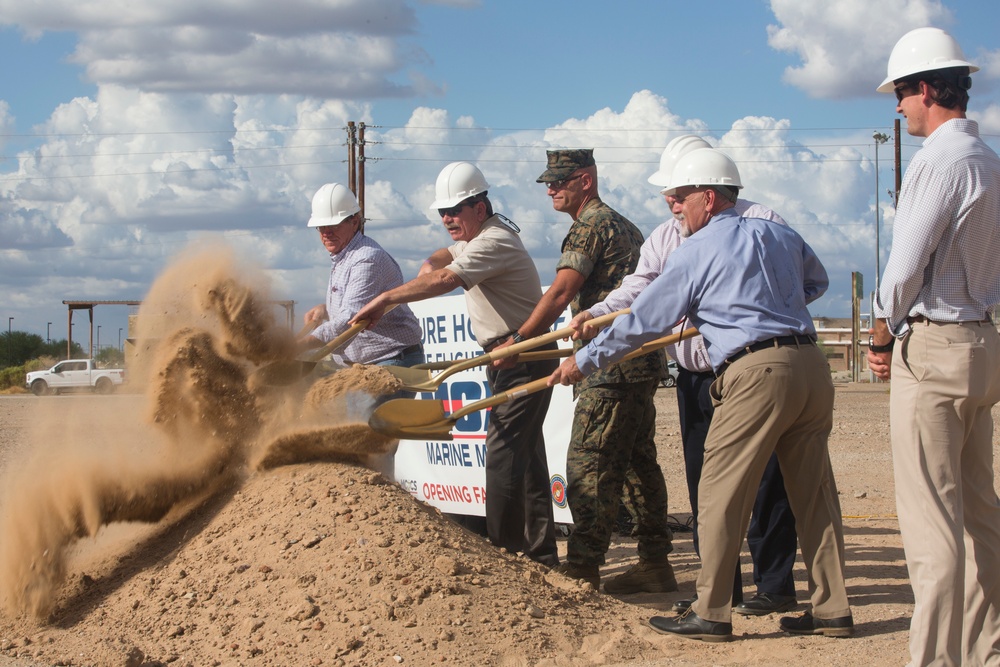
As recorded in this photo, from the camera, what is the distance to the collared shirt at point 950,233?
379 centimetres

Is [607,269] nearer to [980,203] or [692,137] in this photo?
[692,137]

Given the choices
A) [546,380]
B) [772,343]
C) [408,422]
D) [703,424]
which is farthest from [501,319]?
[772,343]

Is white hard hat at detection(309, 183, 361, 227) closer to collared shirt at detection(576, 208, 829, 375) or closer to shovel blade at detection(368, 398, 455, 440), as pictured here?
shovel blade at detection(368, 398, 455, 440)

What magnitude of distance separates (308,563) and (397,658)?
826 millimetres

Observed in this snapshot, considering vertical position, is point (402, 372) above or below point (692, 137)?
below

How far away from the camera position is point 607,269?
588 centimetres

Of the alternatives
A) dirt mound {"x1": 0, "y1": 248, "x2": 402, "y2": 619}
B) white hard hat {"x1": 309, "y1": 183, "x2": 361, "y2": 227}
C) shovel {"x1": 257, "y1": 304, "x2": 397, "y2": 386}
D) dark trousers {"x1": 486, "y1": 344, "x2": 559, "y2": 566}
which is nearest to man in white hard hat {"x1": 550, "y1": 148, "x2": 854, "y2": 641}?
dark trousers {"x1": 486, "y1": 344, "x2": 559, "y2": 566}

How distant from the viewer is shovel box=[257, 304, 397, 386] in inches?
229

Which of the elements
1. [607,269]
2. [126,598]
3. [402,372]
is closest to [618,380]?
[607,269]

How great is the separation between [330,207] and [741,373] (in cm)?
329

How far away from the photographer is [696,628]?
182 inches

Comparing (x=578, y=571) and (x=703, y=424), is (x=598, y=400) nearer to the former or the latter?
(x=703, y=424)

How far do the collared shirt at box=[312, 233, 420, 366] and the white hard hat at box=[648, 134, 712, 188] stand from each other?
1897 mm

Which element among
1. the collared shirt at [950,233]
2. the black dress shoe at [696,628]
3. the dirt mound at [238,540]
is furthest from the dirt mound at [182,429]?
the collared shirt at [950,233]
